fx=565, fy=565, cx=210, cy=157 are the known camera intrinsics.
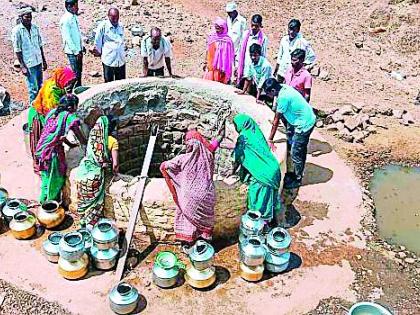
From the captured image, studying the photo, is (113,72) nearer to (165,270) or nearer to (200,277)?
(165,270)

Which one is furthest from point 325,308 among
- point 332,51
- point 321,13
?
point 321,13

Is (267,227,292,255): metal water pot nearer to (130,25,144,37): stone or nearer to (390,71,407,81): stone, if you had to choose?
(390,71,407,81): stone

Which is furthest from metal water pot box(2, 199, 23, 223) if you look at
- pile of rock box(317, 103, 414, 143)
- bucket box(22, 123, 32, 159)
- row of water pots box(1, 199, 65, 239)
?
pile of rock box(317, 103, 414, 143)

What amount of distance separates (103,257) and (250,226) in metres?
1.47

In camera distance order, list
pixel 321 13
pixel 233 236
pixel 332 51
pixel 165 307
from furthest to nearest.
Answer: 1. pixel 321 13
2. pixel 332 51
3. pixel 233 236
4. pixel 165 307

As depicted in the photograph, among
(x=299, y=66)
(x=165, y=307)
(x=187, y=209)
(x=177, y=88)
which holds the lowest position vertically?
(x=165, y=307)

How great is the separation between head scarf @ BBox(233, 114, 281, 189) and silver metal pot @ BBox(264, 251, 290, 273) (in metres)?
0.72

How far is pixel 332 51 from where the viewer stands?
11328mm

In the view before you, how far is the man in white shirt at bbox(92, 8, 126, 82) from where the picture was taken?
7781 millimetres

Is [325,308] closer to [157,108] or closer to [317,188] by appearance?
[317,188]

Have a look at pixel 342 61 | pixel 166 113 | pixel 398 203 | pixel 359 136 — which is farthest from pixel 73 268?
pixel 342 61

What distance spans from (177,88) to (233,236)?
7.59ft

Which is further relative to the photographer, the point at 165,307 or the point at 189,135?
the point at 189,135

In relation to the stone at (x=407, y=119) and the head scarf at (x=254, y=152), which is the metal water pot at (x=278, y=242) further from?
the stone at (x=407, y=119)
